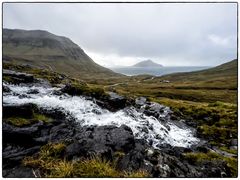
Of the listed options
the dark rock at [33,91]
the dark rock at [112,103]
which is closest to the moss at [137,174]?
the dark rock at [112,103]

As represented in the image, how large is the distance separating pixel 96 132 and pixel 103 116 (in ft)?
35.0

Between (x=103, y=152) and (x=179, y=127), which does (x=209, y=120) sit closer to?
(x=179, y=127)

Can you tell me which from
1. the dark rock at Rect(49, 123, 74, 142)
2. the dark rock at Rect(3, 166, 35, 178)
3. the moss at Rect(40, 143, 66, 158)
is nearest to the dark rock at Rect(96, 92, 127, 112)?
the dark rock at Rect(49, 123, 74, 142)

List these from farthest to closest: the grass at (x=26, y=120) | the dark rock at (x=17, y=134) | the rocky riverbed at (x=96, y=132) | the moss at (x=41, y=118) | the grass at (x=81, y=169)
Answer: the moss at (x=41, y=118), the grass at (x=26, y=120), the dark rock at (x=17, y=134), the rocky riverbed at (x=96, y=132), the grass at (x=81, y=169)

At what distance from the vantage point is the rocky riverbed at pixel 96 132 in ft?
37.1

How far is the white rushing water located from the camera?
22562 mm

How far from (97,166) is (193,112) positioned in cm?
2956

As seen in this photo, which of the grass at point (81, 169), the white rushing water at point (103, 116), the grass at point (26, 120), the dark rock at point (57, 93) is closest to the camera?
the grass at point (81, 169)

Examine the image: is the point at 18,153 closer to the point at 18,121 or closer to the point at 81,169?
the point at 18,121

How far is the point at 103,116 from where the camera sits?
25.3 metres

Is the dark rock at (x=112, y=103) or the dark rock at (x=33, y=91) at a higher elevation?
the dark rock at (x=33, y=91)

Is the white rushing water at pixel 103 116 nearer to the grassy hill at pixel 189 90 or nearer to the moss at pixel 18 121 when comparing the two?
the moss at pixel 18 121

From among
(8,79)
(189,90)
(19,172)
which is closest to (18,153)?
(19,172)

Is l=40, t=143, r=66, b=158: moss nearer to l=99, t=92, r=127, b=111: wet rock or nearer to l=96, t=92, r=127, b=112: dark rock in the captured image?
l=96, t=92, r=127, b=112: dark rock
